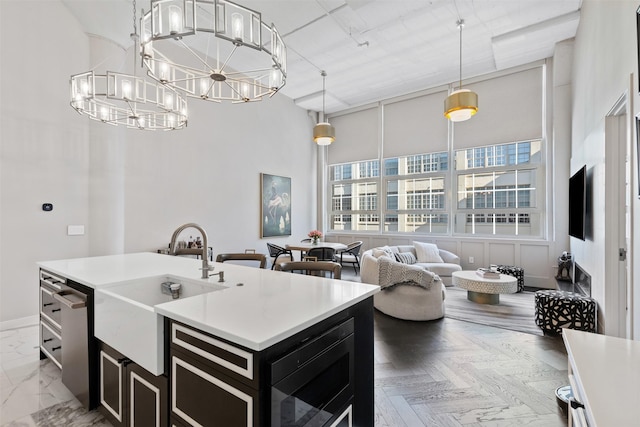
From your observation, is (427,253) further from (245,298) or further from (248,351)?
(248,351)

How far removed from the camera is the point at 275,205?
6.88 m

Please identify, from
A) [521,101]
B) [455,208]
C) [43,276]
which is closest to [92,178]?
[43,276]

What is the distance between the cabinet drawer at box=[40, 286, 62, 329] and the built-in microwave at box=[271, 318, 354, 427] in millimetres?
2052

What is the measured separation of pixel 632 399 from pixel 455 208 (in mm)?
6207

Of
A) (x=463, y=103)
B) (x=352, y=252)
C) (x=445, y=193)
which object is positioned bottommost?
(x=352, y=252)

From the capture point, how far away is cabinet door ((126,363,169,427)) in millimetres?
1387

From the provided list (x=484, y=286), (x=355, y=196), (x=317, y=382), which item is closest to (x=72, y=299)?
(x=317, y=382)

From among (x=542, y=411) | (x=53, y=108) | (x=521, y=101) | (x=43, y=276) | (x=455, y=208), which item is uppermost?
(x=521, y=101)

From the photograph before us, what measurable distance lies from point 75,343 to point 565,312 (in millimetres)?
4407

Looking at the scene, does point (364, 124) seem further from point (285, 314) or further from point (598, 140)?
point (285, 314)

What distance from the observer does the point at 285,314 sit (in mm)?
1280

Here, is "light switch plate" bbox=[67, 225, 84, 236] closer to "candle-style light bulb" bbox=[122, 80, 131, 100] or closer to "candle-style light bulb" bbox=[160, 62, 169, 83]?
"candle-style light bulb" bbox=[122, 80, 131, 100]

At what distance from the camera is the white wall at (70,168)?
344cm

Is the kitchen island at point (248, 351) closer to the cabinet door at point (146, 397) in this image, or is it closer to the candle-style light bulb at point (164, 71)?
the cabinet door at point (146, 397)
